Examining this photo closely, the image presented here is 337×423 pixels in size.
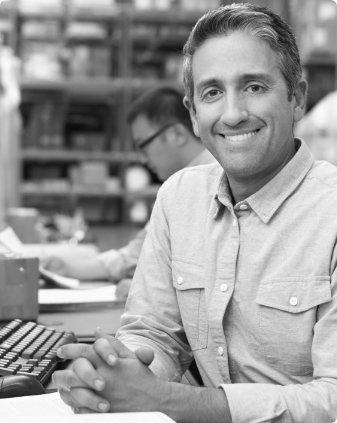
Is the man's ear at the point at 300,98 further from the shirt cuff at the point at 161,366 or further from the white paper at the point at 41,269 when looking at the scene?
the white paper at the point at 41,269

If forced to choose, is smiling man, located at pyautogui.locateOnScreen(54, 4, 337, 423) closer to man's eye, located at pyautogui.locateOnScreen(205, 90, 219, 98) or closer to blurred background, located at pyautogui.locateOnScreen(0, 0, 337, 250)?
man's eye, located at pyautogui.locateOnScreen(205, 90, 219, 98)

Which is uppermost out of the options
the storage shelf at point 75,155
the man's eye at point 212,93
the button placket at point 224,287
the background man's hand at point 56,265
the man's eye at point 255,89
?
the man's eye at point 255,89

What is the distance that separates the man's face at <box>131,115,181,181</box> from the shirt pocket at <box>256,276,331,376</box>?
138cm

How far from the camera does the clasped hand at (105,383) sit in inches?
34.0

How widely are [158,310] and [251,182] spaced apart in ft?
0.96

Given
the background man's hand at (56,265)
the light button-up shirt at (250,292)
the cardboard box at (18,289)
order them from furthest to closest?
the background man's hand at (56,265) < the cardboard box at (18,289) < the light button-up shirt at (250,292)

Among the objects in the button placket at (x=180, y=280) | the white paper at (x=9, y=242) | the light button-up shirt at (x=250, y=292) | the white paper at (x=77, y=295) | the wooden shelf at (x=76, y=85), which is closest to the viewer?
the light button-up shirt at (x=250, y=292)

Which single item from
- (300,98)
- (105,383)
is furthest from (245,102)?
(105,383)

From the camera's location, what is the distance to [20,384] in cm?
95

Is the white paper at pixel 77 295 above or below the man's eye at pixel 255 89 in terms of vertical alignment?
below

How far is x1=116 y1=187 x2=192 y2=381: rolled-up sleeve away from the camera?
1.15 m

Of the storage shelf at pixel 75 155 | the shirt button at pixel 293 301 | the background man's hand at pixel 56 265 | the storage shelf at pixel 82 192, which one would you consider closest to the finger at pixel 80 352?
the shirt button at pixel 293 301

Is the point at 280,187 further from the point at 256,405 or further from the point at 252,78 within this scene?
the point at 256,405

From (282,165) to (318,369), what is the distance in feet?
1.23
